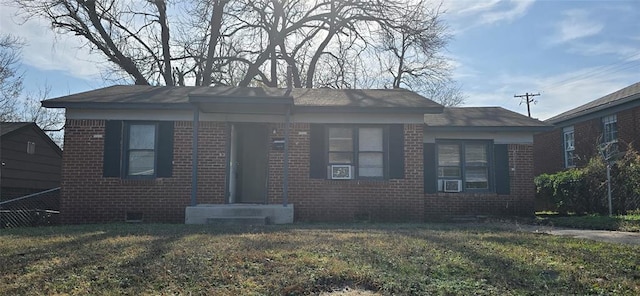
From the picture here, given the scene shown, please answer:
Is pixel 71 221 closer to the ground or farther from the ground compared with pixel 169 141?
closer to the ground

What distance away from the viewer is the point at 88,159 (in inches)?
458

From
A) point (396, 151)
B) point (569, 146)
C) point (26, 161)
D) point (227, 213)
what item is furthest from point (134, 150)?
point (569, 146)

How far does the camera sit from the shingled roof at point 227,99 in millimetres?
11406

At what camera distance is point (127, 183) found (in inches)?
457

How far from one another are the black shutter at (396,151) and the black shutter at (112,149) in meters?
6.31

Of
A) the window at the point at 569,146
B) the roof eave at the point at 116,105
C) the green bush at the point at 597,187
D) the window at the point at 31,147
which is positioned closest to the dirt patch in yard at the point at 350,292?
the roof eave at the point at 116,105

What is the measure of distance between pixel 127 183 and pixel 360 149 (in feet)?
18.0

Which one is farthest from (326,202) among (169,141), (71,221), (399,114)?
(71,221)

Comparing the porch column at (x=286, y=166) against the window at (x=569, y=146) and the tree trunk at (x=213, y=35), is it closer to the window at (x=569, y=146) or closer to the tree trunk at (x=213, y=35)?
the tree trunk at (x=213, y=35)

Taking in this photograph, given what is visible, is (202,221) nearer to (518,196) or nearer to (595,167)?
(518,196)

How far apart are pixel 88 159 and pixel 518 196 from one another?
10.7 m

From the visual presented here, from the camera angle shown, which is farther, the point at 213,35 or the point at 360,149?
the point at 213,35

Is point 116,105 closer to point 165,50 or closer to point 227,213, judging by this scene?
point 227,213

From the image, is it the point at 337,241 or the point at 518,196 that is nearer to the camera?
the point at 337,241
